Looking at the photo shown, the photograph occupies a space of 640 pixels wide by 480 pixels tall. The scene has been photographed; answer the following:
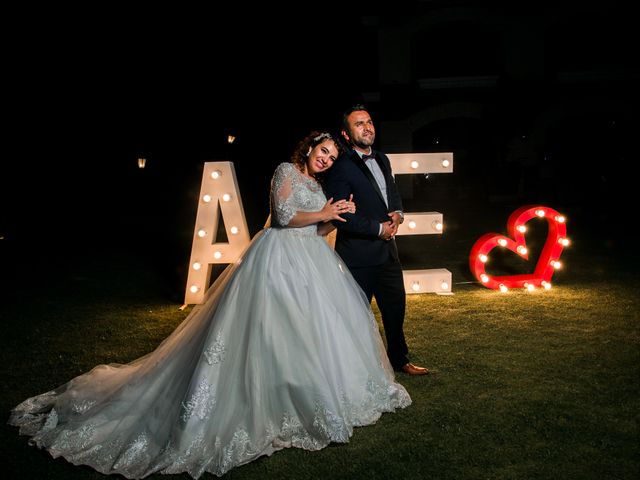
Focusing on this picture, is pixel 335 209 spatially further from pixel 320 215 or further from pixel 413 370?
pixel 413 370

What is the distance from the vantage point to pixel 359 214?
4.80m

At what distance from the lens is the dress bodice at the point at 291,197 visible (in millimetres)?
4281

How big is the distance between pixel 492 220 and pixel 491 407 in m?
11.6

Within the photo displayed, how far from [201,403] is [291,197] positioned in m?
1.53

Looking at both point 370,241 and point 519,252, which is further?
point 519,252

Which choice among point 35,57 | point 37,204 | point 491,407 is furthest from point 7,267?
point 37,204

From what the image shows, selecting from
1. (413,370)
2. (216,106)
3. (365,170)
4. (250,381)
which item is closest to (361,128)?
(365,170)

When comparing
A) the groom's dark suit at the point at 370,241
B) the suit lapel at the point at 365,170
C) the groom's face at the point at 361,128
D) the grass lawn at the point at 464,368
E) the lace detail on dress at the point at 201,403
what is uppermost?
the groom's face at the point at 361,128

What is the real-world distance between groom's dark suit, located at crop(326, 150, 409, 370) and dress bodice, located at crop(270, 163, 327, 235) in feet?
0.95

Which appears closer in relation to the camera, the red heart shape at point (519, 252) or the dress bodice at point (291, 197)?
the dress bodice at point (291, 197)

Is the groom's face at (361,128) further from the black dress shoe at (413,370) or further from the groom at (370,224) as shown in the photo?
the black dress shoe at (413,370)

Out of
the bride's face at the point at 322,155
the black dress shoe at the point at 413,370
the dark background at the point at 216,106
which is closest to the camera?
the bride's face at the point at 322,155

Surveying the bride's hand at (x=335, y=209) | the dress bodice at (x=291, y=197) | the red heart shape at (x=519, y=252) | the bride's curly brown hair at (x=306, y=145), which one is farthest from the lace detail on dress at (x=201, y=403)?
the red heart shape at (x=519, y=252)

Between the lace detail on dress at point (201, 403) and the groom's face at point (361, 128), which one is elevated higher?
the groom's face at point (361, 128)
